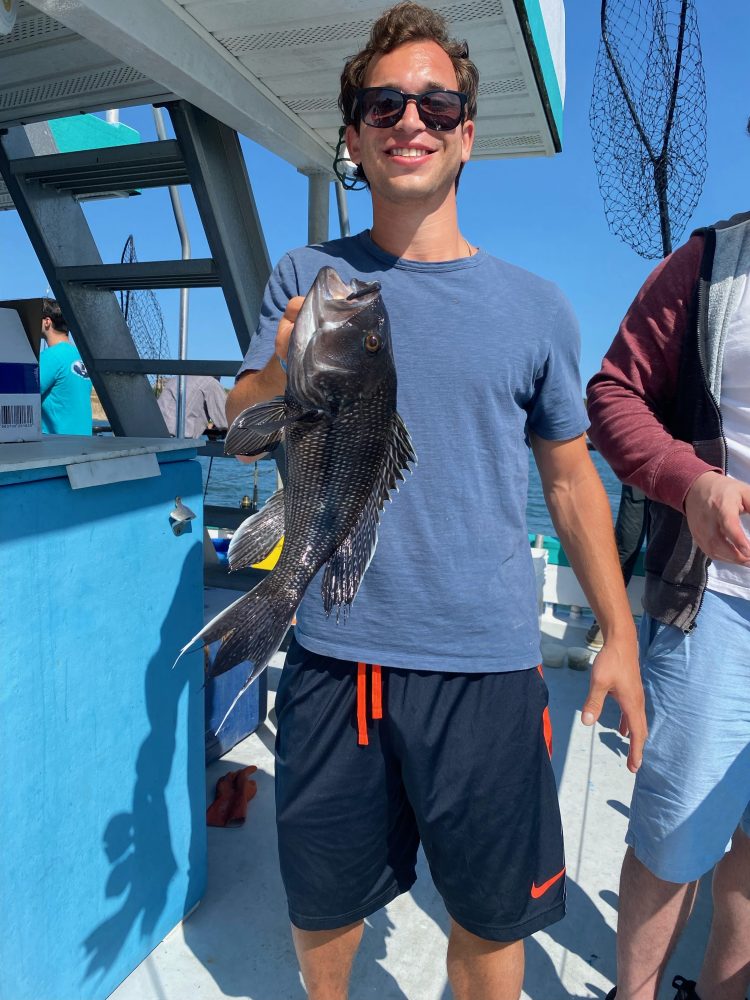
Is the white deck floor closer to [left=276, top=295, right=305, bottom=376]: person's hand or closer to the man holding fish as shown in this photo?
the man holding fish

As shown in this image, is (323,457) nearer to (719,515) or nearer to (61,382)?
(719,515)

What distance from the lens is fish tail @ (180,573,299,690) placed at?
1.42 metres

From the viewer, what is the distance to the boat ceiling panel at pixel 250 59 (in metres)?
2.81

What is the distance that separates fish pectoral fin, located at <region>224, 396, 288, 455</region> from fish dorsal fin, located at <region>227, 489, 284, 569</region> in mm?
179

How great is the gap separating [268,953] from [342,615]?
5.45ft

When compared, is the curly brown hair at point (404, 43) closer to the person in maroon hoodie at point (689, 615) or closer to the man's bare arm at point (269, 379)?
the man's bare arm at point (269, 379)

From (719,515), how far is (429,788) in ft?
3.41

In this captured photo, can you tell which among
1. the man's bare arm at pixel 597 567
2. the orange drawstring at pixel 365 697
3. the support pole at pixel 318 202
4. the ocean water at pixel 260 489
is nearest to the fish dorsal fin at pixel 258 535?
the orange drawstring at pixel 365 697

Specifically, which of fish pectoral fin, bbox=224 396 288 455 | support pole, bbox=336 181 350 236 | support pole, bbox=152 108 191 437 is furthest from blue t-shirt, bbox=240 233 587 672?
support pole, bbox=336 181 350 236

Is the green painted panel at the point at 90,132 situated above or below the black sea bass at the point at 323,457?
above

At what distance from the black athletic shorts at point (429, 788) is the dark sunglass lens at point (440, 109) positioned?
1401mm

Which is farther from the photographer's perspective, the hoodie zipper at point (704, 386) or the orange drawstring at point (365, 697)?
the hoodie zipper at point (704, 386)

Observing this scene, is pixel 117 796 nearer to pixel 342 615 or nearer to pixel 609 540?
pixel 342 615

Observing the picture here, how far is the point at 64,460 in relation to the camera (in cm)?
193
